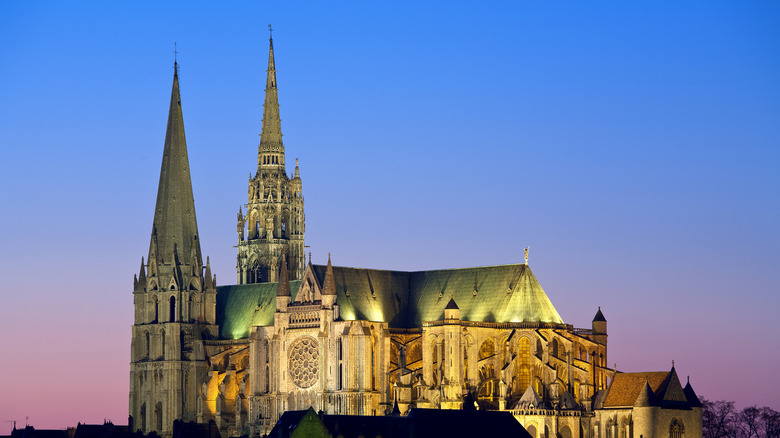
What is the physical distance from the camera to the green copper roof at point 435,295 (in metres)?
163

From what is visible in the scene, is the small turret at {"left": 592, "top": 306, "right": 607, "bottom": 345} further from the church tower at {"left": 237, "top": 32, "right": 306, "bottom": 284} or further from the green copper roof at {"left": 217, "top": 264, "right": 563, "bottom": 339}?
the church tower at {"left": 237, "top": 32, "right": 306, "bottom": 284}

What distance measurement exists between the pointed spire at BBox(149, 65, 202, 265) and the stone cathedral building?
0.14m

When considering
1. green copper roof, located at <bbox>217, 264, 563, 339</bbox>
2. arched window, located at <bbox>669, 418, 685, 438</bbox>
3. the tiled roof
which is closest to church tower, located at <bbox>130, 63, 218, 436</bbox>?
green copper roof, located at <bbox>217, 264, 563, 339</bbox>

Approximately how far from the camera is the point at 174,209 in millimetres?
184000

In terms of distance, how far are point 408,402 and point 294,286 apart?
80.8 ft

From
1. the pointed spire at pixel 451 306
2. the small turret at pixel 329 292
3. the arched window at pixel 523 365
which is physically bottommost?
the arched window at pixel 523 365

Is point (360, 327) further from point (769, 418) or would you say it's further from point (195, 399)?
point (769, 418)

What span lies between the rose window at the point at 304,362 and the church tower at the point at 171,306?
18.1m

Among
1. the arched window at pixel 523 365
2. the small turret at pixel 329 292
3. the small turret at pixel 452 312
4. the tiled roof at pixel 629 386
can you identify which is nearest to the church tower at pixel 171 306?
the small turret at pixel 329 292

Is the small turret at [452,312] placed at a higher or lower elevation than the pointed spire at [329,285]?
lower

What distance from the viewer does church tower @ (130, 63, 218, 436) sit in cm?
18088

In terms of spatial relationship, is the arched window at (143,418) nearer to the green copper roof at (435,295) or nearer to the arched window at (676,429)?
the green copper roof at (435,295)

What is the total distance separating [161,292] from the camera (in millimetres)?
183750

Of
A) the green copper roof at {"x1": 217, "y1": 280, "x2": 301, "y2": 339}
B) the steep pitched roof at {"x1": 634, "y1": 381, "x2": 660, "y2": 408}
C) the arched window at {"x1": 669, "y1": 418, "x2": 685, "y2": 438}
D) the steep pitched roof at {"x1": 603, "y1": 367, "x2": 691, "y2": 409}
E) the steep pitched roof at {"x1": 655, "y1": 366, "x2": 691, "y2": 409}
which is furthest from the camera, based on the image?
the green copper roof at {"x1": 217, "y1": 280, "x2": 301, "y2": 339}
